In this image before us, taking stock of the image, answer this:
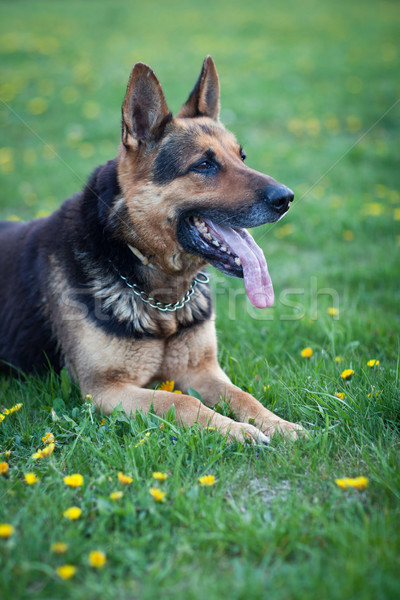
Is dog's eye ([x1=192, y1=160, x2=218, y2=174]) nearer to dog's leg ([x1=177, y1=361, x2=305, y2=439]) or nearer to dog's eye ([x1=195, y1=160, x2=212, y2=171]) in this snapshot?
dog's eye ([x1=195, y1=160, x2=212, y2=171])

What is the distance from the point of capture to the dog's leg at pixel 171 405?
108 inches

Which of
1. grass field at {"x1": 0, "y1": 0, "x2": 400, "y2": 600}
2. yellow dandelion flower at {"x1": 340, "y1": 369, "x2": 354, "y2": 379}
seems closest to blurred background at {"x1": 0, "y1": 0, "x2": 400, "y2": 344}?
grass field at {"x1": 0, "y1": 0, "x2": 400, "y2": 600}

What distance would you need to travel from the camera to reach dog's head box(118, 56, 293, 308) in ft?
10.3

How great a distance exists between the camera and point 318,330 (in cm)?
418

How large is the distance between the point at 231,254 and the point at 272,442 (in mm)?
1242

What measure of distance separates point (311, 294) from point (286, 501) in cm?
304

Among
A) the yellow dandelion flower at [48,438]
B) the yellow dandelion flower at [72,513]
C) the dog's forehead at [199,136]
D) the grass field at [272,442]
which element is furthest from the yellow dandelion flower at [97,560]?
the dog's forehead at [199,136]

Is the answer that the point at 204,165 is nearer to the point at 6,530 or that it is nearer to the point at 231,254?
the point at 231,254

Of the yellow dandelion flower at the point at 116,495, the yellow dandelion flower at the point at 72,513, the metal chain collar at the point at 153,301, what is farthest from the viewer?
the metal chain collar at the point at 153,301

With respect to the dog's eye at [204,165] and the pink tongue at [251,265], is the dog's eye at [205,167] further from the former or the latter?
the pink tongue at [251,265]

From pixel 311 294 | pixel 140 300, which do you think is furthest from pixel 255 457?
pixel 311 294

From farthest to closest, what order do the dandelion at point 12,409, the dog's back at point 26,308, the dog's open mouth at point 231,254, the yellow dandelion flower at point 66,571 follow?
the dog's back at point 26,308 < the dog's open mouth at point 231,254 < the dandelion at point 12,409 < the yellow dandelion flower at point 66,571

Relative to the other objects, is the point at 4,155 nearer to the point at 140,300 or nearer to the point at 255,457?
the point at 140,300

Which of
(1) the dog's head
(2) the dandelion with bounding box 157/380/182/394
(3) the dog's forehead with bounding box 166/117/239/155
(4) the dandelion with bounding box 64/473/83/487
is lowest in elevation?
(2) the dandelion with bounding box 157/380/182/394
